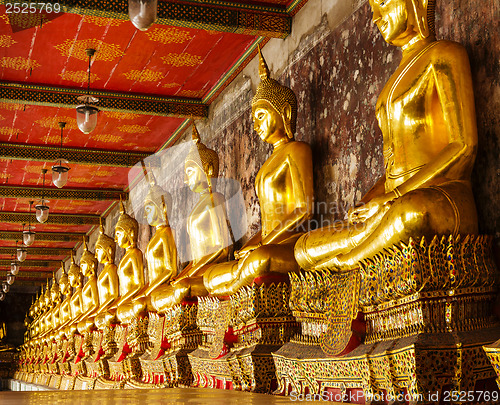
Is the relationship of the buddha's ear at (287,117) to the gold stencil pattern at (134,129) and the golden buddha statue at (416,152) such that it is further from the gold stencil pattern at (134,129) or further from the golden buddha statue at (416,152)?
the gold stencil pattern at (134,129)

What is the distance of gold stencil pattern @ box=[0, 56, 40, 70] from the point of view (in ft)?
17.9

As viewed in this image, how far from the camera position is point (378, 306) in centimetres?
270

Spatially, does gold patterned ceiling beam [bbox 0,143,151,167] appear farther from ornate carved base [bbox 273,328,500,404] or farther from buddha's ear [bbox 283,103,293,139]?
ornate carved base [bbox 273,328,500,404]

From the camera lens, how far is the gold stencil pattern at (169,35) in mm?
5082

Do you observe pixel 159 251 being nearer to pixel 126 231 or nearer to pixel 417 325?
pixel 126 231

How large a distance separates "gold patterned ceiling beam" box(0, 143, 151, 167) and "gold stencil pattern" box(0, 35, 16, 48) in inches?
102

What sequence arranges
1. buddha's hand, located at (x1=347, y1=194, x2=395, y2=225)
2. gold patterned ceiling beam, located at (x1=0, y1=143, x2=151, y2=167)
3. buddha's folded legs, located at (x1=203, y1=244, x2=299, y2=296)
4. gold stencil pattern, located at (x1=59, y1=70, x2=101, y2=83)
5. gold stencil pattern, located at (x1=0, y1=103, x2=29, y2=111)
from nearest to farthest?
buddha's hand, located at (x1=347, y1=194, x2=395, y2=225) → buddha's folded legs, located at (x1=203, y1=244, x2=299, y2=296) → gold stencil pattern, located at (x1=59, y1=70, x2=101, y2=83) → gold stencil pattern, located at (x1=0, y1=103, x2=29, y2=111) → gold patterned ceiling beam, located at (x1=0, y1=143, x2=151, y2=167)

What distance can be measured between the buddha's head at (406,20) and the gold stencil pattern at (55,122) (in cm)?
464

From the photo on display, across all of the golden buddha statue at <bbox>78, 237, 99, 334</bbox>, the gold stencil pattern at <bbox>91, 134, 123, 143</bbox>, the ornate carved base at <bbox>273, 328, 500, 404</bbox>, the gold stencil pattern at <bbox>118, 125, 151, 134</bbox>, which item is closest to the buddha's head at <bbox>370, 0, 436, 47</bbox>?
the ornate carved base at <bbox>273, 328, 500, 404</bbox>

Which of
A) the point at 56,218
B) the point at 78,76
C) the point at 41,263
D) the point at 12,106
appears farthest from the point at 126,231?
the point at 41,263

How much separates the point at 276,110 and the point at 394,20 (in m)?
1.41

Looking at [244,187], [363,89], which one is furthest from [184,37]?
[363,89]

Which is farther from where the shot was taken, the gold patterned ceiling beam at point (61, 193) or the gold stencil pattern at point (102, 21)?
the gold patterned ceiling beam at point (61, 193)

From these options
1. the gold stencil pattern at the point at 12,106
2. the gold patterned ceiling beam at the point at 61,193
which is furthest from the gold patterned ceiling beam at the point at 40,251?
the gold stencil pattern at the point at 12,106
